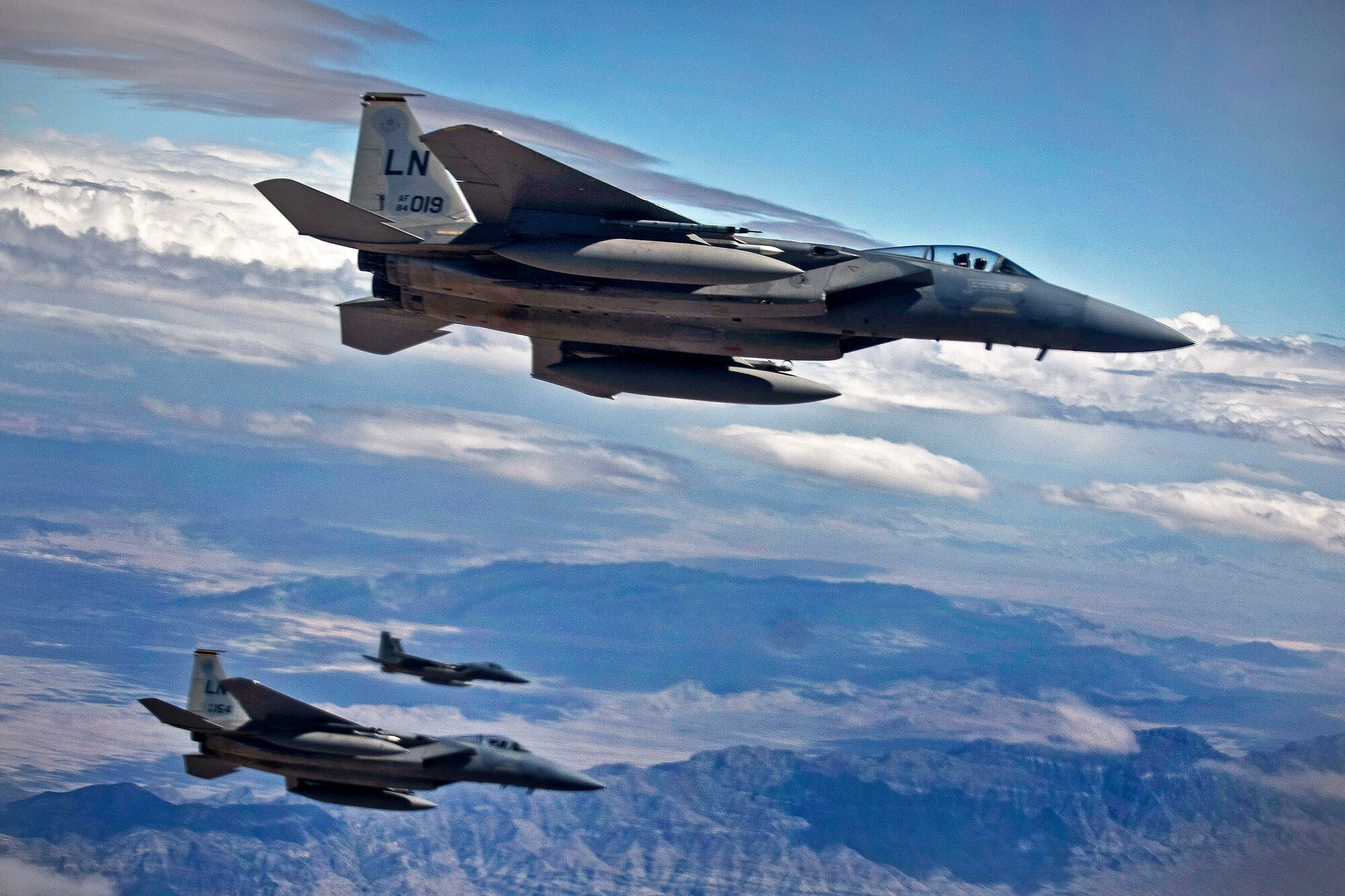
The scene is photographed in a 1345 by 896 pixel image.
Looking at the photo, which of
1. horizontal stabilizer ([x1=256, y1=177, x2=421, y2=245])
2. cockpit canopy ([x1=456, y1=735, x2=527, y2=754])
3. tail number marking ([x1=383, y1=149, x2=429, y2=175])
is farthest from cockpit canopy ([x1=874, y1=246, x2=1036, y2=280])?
cockpit canopy ([x1=456, y1=735, x2=527, y2=754])

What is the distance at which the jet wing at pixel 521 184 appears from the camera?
851 inches

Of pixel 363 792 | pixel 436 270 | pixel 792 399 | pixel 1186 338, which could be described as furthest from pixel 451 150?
pixel 363 792

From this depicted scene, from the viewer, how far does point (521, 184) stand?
2220cm

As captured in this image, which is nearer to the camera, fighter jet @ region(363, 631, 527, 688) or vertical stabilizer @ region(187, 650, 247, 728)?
vertical stabilizer @ region(187, 650, 247, 728)

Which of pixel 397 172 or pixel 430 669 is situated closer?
pixel 397 172

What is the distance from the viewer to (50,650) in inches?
7141

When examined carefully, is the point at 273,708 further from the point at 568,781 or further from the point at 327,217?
the point at 327,217

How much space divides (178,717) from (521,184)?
2035cm

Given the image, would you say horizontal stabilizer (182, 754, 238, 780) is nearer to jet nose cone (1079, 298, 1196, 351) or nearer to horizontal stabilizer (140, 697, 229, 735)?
horizontal stabilizer (140, 697, 229, 735)

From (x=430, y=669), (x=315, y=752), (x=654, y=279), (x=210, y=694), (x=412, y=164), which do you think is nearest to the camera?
(x=654, y=279)

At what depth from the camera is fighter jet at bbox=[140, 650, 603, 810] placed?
3219 cm

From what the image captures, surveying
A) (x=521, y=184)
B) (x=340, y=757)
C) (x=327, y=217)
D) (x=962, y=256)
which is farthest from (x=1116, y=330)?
(x=340, y=757)

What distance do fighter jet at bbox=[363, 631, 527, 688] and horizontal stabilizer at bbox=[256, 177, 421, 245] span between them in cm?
2539

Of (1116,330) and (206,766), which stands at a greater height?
(1116,330)
